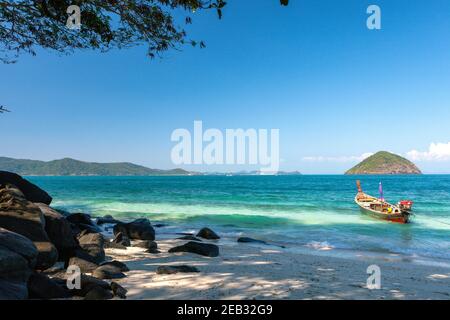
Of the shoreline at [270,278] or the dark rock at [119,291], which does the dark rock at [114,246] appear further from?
the dark rock at [119,291]

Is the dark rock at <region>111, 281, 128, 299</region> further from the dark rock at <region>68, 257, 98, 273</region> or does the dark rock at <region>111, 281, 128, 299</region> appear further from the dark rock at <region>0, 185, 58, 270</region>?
the dark rock at <region>0, 185, 58, 270</region>

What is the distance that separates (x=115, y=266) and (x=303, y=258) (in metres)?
7.65

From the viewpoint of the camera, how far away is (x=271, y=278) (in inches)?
332

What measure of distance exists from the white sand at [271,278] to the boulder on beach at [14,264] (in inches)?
81.4

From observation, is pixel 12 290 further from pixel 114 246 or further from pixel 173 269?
pixel 114 246

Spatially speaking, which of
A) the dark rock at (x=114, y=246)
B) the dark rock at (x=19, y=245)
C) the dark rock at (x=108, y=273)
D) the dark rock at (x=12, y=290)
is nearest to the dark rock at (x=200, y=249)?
the dark rock at (x=114, y=246)

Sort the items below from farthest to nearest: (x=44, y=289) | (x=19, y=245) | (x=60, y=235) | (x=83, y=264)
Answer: (x=60, y=235)
(x=83, y=264)
(x=19, y=245)
(x=44, y=289)

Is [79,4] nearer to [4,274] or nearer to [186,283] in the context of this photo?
[4,274]

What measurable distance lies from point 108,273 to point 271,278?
431cm

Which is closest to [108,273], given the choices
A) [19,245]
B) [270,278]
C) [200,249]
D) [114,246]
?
[19,245]

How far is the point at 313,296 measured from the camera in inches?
271

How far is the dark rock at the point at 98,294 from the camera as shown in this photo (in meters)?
5.89
